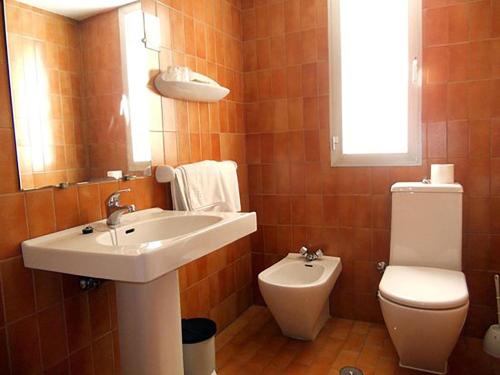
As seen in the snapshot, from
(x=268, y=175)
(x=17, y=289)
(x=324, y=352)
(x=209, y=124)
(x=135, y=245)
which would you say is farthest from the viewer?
(x=268, y=175)

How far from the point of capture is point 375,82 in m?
2.46

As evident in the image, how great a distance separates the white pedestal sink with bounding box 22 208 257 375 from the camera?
3.85 feet

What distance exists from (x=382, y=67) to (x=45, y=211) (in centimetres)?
202

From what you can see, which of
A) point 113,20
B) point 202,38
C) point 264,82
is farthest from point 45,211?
point 264,82

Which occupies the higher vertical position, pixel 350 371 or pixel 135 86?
pixel 135 86

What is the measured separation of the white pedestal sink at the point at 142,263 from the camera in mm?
1173

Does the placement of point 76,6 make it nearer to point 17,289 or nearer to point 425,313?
point 17,289

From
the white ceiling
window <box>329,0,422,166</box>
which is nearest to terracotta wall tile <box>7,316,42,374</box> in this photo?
the white ceiling

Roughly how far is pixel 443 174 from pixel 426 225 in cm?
29

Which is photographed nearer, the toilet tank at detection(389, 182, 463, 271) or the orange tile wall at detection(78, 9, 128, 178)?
the orange tile wall at detection(78, 9, 128, 178)

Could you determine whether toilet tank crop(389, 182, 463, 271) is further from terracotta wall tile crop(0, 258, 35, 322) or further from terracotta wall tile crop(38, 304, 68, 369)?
terracotta wall tile crop(0, 258, 35, 322)

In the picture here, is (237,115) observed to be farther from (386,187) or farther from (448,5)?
(448,5)

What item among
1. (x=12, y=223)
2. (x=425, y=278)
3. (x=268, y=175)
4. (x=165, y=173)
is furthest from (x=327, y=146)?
(x=12, y=223)

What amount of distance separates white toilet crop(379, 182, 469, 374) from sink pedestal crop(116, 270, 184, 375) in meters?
1.00
